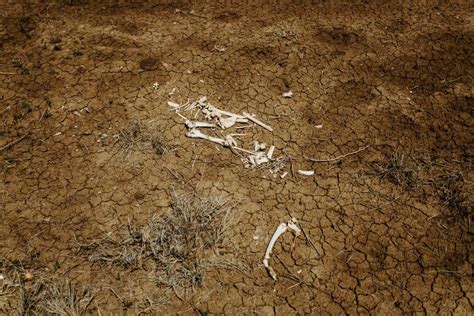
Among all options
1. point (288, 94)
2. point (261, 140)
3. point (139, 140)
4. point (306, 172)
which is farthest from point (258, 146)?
point (139, 140)

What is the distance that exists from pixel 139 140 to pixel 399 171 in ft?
8.70

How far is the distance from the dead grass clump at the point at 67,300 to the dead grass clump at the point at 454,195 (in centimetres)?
323

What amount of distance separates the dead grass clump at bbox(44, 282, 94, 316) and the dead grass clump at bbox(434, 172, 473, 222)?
323 cm

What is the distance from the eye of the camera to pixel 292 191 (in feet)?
11.8

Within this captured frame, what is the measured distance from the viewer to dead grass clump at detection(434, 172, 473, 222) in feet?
11.2

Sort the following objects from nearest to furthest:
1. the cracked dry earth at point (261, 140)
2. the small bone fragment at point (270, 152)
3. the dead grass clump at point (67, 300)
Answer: the dead grass clump at point (67, 300), the cracked dry earth at point (261, 140), the small bone fragment at point (270, 152)

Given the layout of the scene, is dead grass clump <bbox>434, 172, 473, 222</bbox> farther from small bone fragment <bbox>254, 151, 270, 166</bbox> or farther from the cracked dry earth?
small bone fragment <bbox>254, 151, 270, 166</bbox>

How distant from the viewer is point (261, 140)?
395 centimetres

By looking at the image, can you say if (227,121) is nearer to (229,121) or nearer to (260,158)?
(229,121)

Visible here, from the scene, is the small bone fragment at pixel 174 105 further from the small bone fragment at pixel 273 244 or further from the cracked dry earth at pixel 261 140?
the small bone fragment at pixel 273 244

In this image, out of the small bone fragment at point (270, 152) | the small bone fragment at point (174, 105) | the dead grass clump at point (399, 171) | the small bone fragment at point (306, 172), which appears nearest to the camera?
the dead grass clump at point (399, 171)

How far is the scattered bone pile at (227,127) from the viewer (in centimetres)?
376

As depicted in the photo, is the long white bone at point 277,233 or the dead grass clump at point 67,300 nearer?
the dead grass clump at point 67,300

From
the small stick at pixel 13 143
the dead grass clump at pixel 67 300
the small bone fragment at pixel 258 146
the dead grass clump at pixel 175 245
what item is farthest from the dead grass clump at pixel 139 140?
the dead grass clump at pixel 67 300
